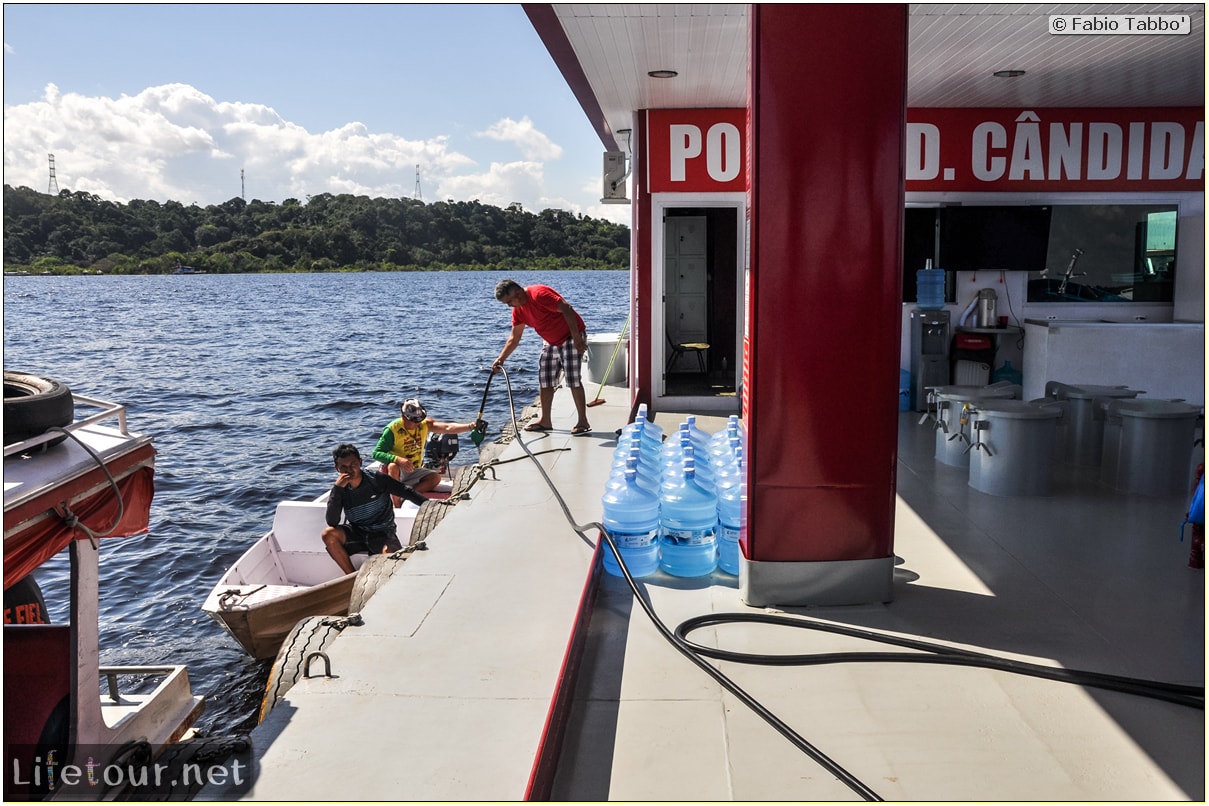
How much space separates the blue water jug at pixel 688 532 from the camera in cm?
520

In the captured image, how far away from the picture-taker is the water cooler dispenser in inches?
400

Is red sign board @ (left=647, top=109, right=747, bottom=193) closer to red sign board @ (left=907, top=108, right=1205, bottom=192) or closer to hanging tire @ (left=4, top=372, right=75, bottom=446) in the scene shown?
red sign board @ (left=907, top=108, right=1205, bottom=192)

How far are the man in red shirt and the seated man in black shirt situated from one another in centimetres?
188

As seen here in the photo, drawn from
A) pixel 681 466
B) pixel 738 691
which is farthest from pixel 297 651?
pixel 681 466

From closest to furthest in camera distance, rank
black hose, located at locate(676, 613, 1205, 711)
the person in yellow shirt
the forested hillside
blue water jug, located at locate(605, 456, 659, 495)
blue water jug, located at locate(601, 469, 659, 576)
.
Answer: black hose, located at locate(676, 613, 1205, 711) → blue water jug, located at locate(601, 469, 659, 576) → blue water jug, located at locate(605, 456, 659, 495) → the person in yellow shirt → the forested hillside

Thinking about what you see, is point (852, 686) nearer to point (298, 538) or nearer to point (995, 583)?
point (995, 583)

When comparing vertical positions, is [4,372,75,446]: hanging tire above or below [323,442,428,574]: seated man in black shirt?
above

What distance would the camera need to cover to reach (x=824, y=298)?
4465 millimetres

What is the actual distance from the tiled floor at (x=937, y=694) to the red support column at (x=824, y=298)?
33 centimetres

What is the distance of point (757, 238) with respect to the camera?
4.45m

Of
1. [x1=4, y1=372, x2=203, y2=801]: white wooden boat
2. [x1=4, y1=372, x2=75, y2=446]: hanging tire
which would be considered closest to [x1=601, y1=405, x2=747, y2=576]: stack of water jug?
[x1=4, y1=372, x2=203, y2=801]: white wooden boat

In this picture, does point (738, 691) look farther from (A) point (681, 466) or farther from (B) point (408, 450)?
(B) point (408, 450)

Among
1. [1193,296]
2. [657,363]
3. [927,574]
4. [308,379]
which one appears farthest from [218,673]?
[308,379]

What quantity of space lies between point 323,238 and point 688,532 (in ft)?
302
